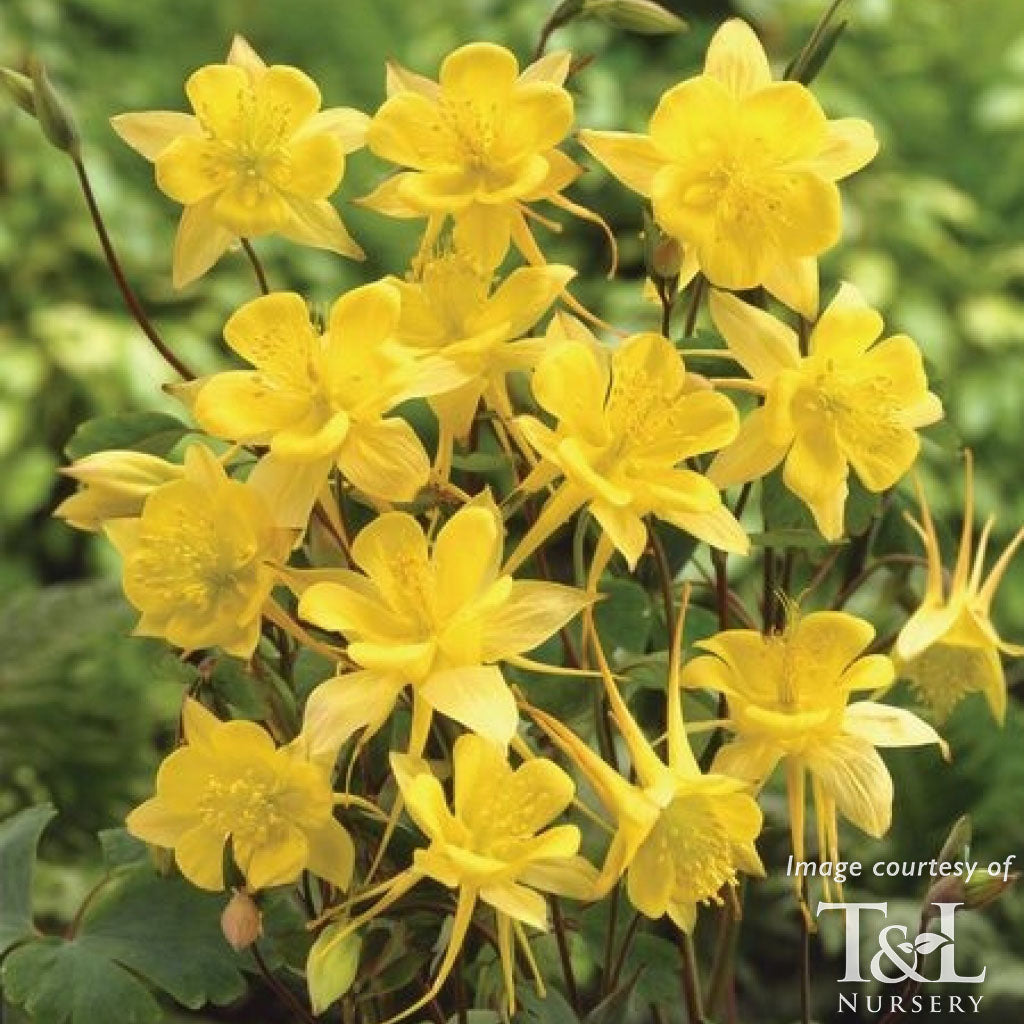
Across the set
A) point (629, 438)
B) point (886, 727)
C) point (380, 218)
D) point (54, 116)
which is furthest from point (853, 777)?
point (380, 218)

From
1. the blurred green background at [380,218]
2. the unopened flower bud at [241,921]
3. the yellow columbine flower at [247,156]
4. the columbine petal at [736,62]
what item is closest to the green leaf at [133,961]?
the unopened flower bud at [241,921]

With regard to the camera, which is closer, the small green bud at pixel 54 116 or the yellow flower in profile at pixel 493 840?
the yellow flower in profile at pixel 493 840

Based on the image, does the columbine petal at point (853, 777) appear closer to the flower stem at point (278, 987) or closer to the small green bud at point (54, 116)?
the flower stem at point (278, 987)

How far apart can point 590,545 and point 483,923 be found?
0.18m

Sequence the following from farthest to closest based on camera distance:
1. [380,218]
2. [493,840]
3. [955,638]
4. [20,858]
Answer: [380,218], [20,858], [955,638], [493,840]

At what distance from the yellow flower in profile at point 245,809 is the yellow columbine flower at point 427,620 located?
0.07 feet

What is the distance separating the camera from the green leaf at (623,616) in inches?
29.3

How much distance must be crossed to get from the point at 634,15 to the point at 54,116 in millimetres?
212

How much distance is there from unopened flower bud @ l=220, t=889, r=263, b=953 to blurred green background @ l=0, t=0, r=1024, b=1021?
3.74 feet

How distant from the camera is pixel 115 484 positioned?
26.1 inches

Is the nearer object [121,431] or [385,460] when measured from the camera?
[385,460]

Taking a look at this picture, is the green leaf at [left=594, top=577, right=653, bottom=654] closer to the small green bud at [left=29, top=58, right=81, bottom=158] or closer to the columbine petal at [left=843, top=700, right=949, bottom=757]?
the columbine petal at [left=843, top=700, right=949, bottom=757]

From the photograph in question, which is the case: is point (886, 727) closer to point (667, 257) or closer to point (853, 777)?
point (853, 777)

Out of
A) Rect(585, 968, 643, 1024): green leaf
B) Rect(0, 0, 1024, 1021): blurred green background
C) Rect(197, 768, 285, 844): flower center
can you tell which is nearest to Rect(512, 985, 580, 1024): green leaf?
Rect(585, 968, 643, 1024): green leaf
